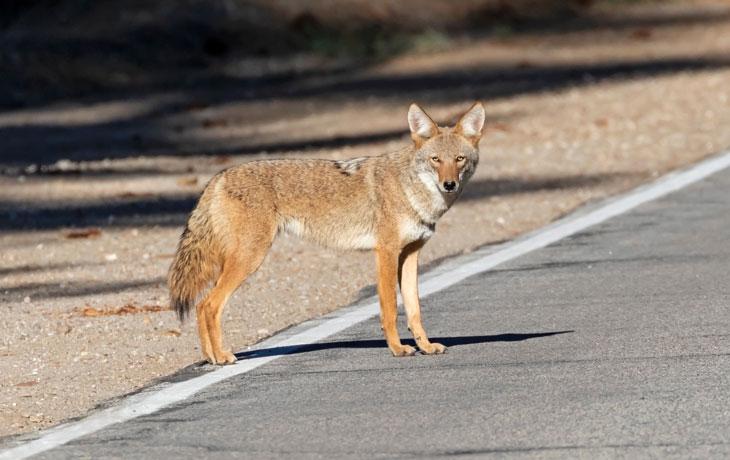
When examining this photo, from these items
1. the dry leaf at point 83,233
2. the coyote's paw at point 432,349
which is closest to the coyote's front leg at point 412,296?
the coyote's paw at point 432,349

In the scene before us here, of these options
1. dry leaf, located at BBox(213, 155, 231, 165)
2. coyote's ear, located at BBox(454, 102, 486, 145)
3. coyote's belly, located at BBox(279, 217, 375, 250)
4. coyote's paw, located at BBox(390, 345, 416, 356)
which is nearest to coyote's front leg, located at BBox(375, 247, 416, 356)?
coyote's paw, located at BBox(390, 345, 416, 356)

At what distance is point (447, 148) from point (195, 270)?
1.56 meters

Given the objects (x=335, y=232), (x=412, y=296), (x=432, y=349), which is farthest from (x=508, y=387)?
(x=335, y=232)

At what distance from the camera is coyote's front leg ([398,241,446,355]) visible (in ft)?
31.4

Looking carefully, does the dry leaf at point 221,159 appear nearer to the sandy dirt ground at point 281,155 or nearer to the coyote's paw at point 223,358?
the sandy dirt ground at point 281,155

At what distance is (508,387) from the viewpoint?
27.8ft

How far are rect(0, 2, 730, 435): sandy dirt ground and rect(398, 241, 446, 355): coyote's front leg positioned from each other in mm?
595

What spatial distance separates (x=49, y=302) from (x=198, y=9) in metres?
19.7

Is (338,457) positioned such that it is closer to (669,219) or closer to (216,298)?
(216,298)

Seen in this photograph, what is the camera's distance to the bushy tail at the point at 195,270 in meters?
9.57

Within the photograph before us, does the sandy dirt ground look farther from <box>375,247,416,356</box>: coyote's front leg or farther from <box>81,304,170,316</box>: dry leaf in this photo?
<box>375,247,416,356</box>: coyote's front leg

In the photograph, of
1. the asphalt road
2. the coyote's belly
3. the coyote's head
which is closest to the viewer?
the asphalt road

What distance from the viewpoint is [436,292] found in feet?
38.3

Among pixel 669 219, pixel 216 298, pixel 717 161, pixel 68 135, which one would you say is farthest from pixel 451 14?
pixel 216 298
